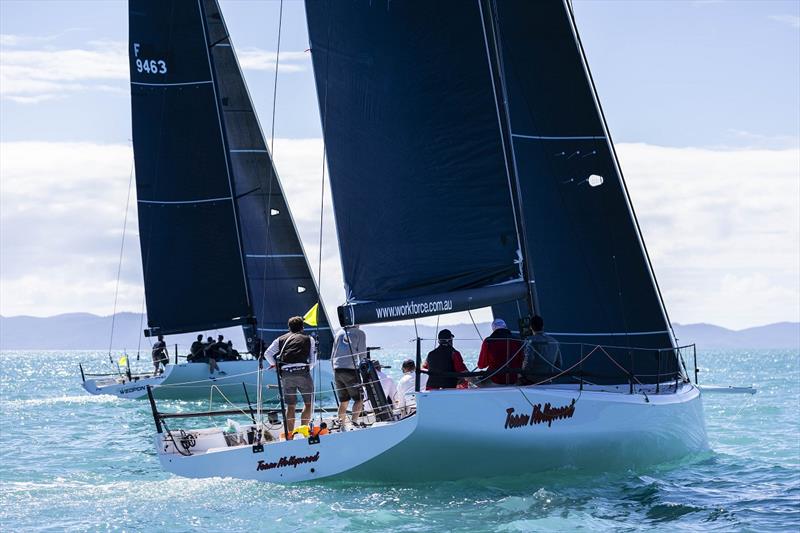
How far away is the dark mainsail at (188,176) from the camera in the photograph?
97.2 ft

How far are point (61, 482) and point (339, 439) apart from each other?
477cm

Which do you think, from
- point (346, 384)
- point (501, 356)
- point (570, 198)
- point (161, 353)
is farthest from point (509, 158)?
point (161, 353)

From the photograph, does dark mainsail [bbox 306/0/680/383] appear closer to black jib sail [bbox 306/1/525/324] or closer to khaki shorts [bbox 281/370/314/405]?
black jib sail [bbox 306/1/525/324]

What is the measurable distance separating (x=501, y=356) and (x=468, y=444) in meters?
1.30

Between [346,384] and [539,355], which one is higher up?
[539,355]

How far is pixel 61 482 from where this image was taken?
1573cm

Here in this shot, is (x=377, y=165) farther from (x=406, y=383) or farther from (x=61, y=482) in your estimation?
(x=61, y=482)

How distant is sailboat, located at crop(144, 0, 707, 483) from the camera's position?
13188 mm

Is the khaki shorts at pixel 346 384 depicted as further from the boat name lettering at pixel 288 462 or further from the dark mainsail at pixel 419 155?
the boat name lettering at pixel 288 462

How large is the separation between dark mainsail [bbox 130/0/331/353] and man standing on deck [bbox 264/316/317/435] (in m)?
15.3

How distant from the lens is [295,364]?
14.1m

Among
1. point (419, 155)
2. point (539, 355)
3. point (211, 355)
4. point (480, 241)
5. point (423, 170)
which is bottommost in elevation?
point (539, 355)

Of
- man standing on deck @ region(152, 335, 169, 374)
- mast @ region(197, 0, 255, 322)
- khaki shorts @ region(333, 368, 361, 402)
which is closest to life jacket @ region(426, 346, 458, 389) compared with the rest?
khaki shorts @ region(333, 368, 361, 402)

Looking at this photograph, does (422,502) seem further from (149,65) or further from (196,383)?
(149,65)
